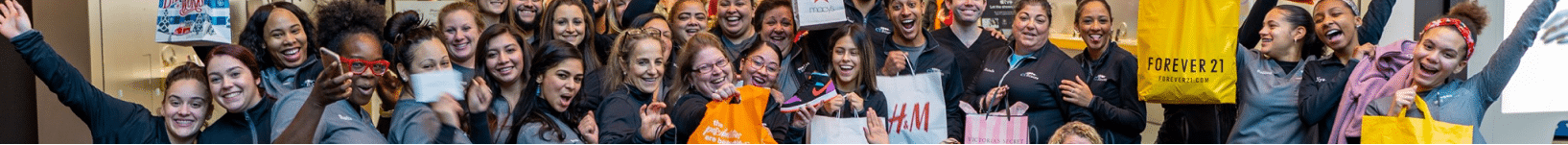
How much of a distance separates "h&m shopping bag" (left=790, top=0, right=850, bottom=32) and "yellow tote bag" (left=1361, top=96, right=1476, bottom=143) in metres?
1.79

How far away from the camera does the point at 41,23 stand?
600 centimetres

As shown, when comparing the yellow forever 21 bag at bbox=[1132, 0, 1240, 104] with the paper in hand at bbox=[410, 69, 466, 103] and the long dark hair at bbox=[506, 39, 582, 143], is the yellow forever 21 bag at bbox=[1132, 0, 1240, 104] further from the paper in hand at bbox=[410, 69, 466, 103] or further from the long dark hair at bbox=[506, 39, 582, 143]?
the paper in hand at bbox=[410, 69, 466, 103]

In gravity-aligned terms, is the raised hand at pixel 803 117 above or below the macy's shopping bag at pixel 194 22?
below

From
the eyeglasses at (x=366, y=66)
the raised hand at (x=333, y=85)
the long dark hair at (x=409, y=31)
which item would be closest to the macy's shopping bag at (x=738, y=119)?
the long dark hair at (x=409, y=31)

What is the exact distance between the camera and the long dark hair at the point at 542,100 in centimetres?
593

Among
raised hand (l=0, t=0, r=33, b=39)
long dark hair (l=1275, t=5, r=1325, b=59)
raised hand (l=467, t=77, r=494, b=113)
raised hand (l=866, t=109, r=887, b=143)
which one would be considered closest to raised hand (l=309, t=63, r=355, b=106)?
raised hand (l=467, t=77, r=494, b=113)

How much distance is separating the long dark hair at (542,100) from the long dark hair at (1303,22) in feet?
7.89

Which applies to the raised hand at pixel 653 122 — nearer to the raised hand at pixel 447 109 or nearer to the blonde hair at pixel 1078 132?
the raised hand at pixel 447 109

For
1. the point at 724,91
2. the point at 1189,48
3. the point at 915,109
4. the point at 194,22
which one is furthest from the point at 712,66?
the point at 194,22

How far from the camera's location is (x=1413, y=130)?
5695 mm

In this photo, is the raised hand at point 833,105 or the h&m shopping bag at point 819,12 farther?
the raised hand at point 833,105

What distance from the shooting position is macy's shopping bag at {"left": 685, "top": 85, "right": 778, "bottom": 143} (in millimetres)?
5969

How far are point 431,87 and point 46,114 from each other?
145 cm

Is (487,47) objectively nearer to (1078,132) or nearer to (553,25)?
(553,25)
